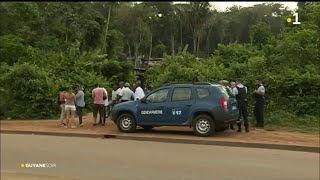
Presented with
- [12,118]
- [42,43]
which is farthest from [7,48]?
[12,118]

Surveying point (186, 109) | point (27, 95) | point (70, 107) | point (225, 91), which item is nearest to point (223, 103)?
point (225, 91)

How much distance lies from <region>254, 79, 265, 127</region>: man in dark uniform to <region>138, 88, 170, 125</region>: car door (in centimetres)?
301

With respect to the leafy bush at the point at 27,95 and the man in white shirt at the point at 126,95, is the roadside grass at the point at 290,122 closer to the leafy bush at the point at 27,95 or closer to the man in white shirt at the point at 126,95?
the man in white shirt at the point at 126,95

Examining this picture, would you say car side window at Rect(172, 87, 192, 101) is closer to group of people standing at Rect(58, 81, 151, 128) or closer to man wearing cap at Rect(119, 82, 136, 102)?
group of people standing at Rect(58, 81, 151, 128)

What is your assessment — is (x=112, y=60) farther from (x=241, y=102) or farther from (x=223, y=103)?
(x=223, y=103)

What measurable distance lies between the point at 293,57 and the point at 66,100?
Result: 1044 centimetres

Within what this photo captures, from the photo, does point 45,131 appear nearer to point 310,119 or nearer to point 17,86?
point 17,86

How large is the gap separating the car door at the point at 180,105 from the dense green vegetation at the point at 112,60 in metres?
2.57

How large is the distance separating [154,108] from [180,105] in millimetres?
861

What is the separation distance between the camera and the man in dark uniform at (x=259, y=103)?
45.7 feet

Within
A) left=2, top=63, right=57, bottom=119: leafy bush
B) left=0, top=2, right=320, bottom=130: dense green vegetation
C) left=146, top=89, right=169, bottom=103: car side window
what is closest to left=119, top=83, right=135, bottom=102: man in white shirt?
left=146, top=89, right=169, bottom=103: car side window

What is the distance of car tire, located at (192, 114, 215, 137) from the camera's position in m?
12.7

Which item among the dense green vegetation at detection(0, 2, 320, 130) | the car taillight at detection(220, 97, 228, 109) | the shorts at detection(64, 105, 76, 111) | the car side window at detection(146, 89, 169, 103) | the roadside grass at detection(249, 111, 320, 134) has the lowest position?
the roadside grass at detection(249, 111, 320, 134)

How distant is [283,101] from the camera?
16.1 meters
